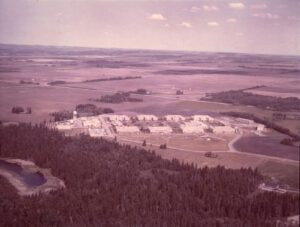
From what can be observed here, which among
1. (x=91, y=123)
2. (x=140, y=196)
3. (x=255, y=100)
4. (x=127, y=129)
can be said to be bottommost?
(x=140, y=196)

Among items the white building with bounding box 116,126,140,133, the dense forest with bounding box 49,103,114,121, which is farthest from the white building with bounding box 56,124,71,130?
the white building with bounding box 116,126,140,133

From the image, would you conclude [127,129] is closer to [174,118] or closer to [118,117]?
[118,117]

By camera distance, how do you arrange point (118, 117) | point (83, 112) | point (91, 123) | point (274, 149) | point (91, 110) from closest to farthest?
1. point (274, 149)
2. point (91, 123)
3. point (118, 117)
4. point (83, 112)
5. point (91, 110)

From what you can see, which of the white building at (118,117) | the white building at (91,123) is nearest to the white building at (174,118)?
the white building at (118,117)

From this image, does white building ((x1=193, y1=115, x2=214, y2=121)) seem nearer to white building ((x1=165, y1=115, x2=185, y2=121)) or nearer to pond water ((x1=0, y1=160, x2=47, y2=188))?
white building ((x1=165, y1=115, x2=185, y2=121))

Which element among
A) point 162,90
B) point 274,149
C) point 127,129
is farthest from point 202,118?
point 162,90

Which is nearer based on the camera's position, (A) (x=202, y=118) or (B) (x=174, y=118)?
(A) (x=202, y=118)
